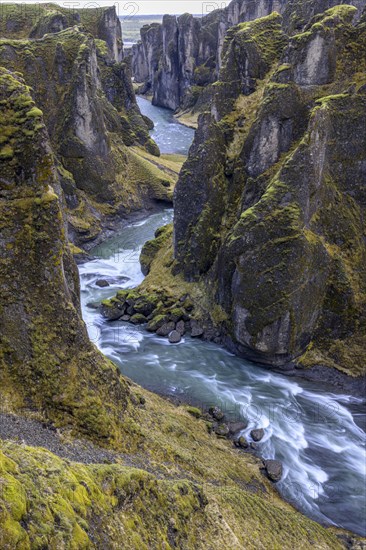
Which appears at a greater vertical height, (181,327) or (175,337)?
(181,327)

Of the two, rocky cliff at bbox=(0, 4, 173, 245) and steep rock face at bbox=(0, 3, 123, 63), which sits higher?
steep rock face at bbox=(0, 3, 123, 63)

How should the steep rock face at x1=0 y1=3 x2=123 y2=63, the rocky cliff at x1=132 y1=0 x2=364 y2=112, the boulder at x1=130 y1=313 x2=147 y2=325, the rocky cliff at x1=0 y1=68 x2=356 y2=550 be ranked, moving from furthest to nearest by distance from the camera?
1. the rocky cliff at x1=132 y1=0 x2=364 y2=112
2. the steep rock face at x1=0 y1=3 x2=123 y2=63
3. the boulder at x1=130 y1=313 x2=147 y2=325
4. the rocky cliff at x1=0 y1=68 x2=356 y2=550

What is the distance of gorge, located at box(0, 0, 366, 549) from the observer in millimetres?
12508

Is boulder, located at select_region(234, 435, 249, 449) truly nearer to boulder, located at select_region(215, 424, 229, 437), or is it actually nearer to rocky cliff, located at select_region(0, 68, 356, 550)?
boulder, located at select_region(215, 424, 229, 437)

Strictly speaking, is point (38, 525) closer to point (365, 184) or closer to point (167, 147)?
point (365, 184)

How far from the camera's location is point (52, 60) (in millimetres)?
52250

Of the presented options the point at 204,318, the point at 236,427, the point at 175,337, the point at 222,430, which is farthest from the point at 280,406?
the point at 204,318

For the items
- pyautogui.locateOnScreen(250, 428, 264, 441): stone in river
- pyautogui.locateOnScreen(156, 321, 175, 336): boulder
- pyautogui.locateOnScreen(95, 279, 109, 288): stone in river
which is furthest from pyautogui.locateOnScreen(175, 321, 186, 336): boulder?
pyautogui.locateOnScreen(95, 279, 109, 288): stone in river

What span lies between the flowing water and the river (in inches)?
2450

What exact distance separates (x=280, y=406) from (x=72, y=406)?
1445cm

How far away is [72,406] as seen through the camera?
49.1ft

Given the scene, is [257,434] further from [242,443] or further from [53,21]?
[53,21]

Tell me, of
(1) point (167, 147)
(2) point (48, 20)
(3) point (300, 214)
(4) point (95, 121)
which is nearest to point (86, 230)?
(4) point (95, 121)

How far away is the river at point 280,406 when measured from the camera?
20719mm
